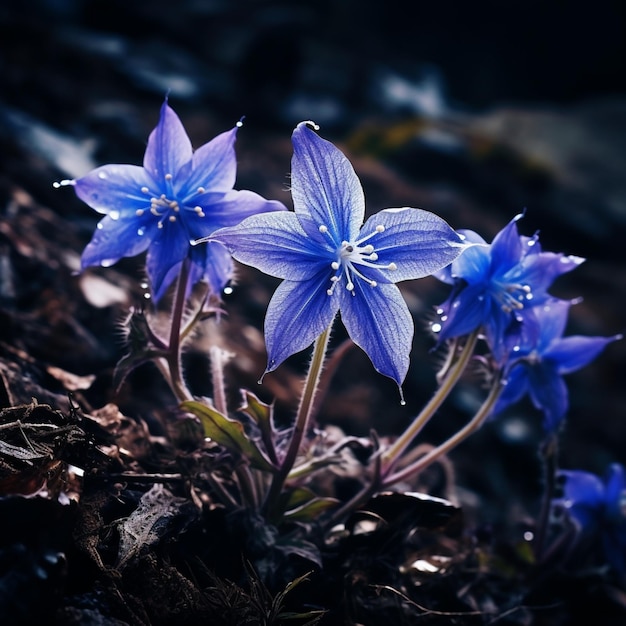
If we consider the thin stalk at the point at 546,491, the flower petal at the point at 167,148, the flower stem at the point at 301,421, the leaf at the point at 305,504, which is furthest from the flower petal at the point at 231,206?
the thin stalk at the point at 546,491

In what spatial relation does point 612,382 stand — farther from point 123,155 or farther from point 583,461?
point 123,155

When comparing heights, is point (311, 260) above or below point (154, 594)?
above

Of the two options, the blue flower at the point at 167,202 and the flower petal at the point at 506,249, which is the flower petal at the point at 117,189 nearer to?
the blue flower at the point at 167,202

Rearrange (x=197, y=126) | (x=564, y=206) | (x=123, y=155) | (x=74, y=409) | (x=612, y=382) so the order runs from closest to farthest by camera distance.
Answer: (x=74, y=409)
(x=123, y=155)
(x=612, y=382)
(x=197, y=126)
(x=564, y=206)

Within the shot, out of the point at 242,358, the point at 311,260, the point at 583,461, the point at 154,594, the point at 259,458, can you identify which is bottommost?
the point at 583,461

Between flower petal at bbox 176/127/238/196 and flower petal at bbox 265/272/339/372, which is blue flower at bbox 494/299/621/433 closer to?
flower petal at bbox 265/272/339/372

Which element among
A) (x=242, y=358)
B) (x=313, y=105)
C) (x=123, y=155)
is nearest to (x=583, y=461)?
(x=242, y=358)
